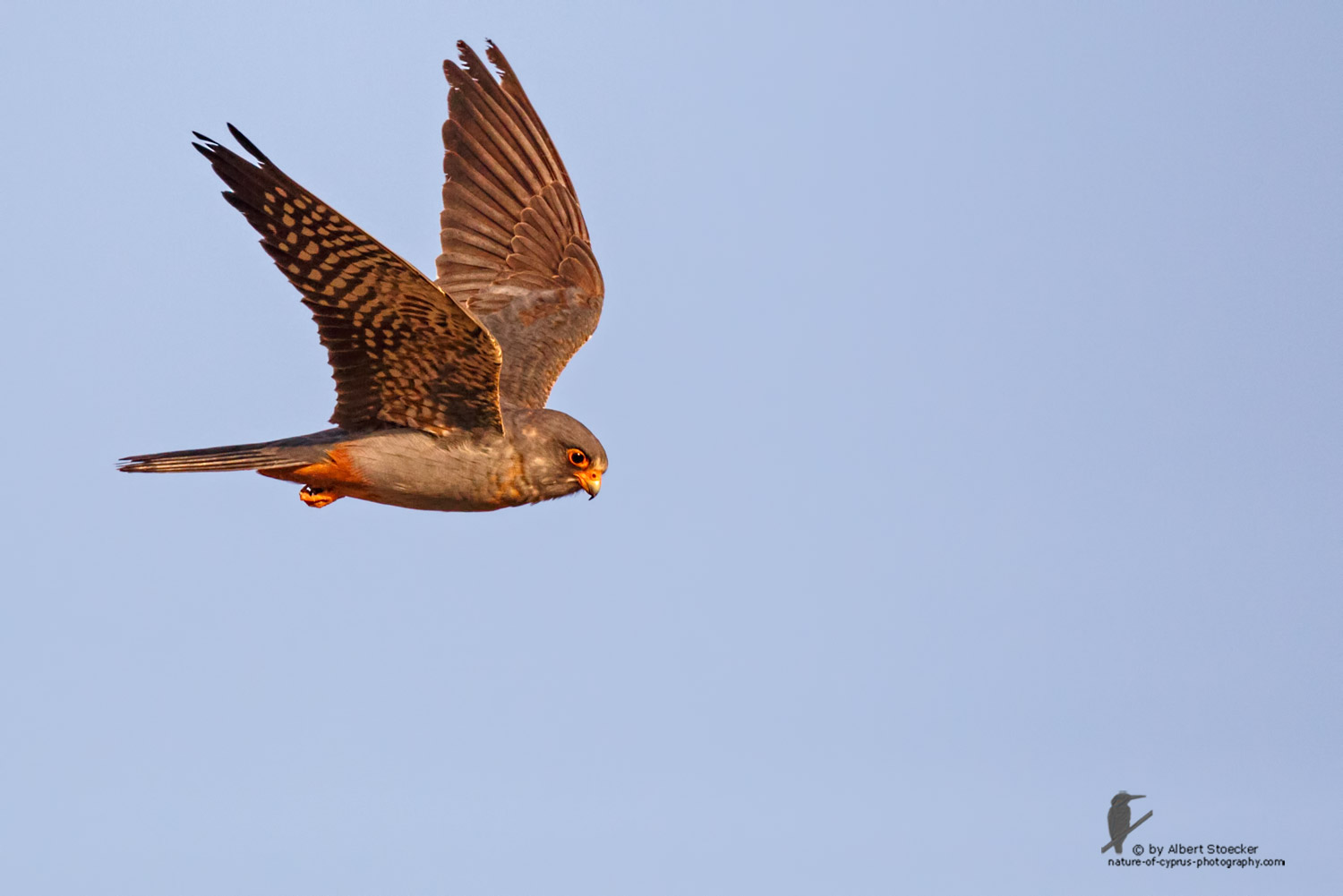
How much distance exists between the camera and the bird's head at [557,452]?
37.3 feet

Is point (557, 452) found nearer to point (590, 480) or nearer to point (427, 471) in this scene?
point (590, 480)

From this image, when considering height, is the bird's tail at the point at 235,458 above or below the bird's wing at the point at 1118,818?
above

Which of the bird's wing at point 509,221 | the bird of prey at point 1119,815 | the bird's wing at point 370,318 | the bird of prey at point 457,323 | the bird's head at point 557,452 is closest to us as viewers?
the bird's wing at point 370,318

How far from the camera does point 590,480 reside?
37.7ft

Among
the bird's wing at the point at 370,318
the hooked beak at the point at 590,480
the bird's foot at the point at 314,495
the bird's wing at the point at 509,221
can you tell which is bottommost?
the bird's foot at the point at 314,495

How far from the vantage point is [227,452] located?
10.9 metres

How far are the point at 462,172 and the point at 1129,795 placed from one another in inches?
398

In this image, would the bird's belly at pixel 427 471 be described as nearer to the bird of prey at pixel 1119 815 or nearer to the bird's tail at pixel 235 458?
the bird's tail at pixel 235 458

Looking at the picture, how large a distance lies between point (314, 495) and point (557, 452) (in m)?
1.73

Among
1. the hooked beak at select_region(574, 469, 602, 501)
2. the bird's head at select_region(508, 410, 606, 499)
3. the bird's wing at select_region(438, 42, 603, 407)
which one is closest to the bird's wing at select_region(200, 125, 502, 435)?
the bird's head at select_region(508, 410, 606, 499)

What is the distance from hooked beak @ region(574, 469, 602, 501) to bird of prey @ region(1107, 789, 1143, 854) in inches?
351

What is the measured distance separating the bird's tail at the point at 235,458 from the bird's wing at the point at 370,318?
38cm

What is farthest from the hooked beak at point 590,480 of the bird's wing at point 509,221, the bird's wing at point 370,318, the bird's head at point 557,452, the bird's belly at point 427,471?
the bird's wing at point 509,221

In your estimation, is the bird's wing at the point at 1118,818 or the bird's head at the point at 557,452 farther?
the bird's wing at the point at 1118,818
